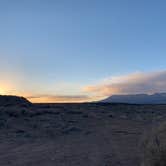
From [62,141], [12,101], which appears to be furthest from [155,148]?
[12,101]

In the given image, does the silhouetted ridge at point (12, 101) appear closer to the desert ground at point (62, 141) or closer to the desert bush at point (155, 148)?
the desert ground at point (62, 141)

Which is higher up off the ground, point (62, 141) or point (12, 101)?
point (12, 101)

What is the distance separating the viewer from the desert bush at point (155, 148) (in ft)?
37.5

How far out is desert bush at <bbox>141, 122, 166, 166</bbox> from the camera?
11.4 meters

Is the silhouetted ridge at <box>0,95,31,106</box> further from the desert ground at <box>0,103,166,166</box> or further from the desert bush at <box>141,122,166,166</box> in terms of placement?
the desert bush at <box>141,122,166,166</box>

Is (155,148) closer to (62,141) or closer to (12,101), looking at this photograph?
(62,141)

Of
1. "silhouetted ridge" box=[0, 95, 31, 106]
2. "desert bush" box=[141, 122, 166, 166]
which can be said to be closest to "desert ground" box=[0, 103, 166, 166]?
"desert bush" box=[141, 122, 166, 166]

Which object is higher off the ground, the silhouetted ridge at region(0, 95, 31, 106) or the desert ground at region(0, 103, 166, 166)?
the silhouetted ridge at region(0, 95, 31, 106)

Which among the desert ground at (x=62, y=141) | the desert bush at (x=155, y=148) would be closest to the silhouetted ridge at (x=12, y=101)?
the desert ground at (x=62, y=141)

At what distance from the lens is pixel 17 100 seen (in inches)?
1971

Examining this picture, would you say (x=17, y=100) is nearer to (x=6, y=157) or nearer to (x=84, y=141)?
(x=84, y=141)

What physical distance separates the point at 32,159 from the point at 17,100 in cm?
3241

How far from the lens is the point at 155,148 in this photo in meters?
11.6

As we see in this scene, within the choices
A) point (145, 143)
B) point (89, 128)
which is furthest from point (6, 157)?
point (89, 128)
